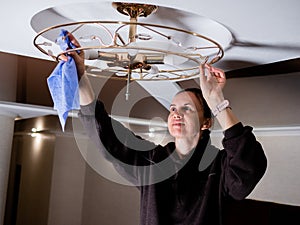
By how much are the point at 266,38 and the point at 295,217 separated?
88 centimetres

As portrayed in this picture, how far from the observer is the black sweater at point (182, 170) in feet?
4.22

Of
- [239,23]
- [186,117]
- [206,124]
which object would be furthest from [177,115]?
[239,23]

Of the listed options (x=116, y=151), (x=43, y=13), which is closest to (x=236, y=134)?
(x=116, y=151)

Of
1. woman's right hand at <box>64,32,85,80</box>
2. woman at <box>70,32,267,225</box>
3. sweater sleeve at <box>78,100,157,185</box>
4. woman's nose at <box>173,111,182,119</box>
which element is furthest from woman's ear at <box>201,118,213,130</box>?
woman's right hand at <box>64,32,85,80</box>

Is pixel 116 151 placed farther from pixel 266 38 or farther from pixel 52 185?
pixel 52 185

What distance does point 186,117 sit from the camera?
1.52 metres

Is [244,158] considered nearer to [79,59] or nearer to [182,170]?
[182,170]

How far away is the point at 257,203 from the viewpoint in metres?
1.99

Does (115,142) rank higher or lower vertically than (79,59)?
lower

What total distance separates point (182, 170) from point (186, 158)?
50 millimetres

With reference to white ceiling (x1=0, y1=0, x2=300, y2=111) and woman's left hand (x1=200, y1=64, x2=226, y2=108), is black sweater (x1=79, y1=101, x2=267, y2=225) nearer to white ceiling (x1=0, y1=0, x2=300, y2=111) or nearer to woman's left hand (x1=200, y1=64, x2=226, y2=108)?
woman's left hand (x1=200, y1=64, x2=226, y2=108)

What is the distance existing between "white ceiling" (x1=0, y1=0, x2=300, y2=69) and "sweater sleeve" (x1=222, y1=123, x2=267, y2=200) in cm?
34

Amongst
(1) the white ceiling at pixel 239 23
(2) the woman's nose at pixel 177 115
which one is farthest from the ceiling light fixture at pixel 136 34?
(2) the woman's nose at pixel 177 115

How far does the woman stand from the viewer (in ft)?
4.32
